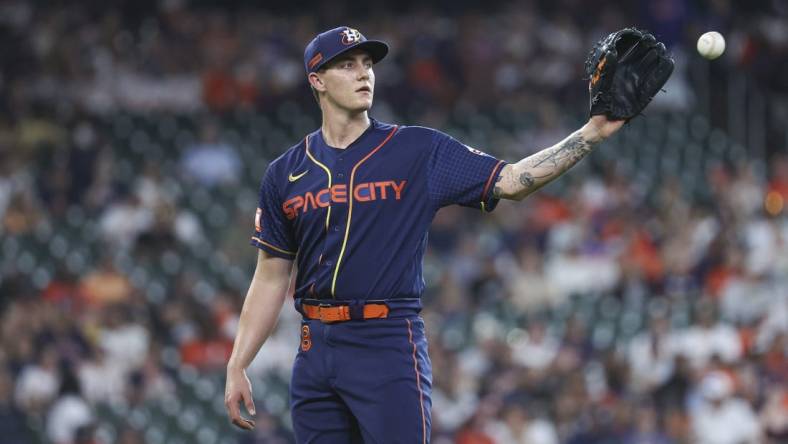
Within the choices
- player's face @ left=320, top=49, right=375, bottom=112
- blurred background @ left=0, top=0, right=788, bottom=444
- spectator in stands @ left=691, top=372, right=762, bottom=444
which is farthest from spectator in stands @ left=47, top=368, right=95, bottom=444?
player's face @ left=320, top=49, right=375, bottom=112

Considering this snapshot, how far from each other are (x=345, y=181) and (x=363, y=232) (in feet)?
0.58

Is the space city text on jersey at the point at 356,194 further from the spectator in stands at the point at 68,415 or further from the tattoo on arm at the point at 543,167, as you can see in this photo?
the spectator in stands at the point at 68,415

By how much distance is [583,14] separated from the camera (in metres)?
15.8

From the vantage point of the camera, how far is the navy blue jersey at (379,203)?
4.39m

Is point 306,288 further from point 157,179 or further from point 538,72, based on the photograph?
point 538,72

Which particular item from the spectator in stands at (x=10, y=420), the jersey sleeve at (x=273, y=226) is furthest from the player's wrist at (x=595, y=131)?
the spectator in stands at (x=10, y=420)

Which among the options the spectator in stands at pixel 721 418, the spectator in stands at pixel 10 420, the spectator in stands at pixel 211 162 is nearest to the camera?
the spectator in stands at pixel 10 420

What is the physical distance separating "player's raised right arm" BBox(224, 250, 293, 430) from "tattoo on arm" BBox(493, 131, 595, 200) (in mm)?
874

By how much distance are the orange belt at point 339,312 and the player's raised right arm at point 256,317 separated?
0.77ft

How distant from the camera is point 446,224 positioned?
12.1m

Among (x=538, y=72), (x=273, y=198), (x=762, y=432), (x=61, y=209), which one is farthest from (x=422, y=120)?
(x=273, y=198)

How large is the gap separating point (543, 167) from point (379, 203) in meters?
0.55

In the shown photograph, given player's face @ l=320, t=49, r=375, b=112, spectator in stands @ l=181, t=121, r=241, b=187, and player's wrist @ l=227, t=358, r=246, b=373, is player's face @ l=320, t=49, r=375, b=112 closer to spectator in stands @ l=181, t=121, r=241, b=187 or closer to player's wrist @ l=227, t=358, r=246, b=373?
player's wrist @ l=227, t=358, r=246, b=373

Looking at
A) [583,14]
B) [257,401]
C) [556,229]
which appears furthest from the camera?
[583,14]
